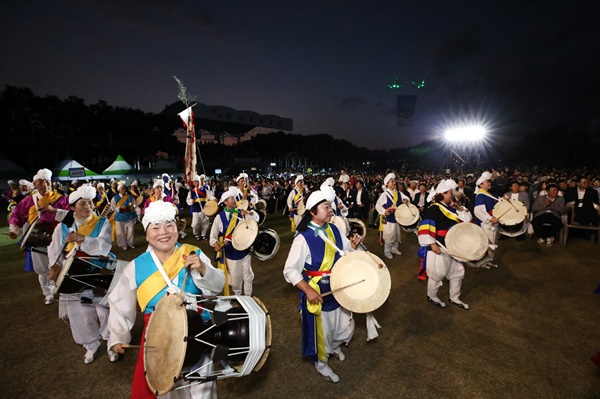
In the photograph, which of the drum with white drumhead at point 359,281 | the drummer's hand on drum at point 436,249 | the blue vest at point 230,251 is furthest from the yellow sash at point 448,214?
the blue vest at point 230,251

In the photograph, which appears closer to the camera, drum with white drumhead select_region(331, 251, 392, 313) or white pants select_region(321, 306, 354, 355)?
drum with white drumhead select_region(331, 251, 392, 313)

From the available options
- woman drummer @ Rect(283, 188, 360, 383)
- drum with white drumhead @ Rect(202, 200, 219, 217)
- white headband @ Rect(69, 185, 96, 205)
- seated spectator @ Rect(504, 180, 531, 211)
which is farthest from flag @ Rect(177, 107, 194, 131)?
seated spectator @ Rect(504, 180, 531, 211)

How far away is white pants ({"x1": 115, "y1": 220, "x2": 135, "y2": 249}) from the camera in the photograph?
9635 mm

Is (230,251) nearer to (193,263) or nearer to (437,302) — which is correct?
(193,263)

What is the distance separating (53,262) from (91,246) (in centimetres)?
67

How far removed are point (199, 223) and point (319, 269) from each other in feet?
28.8

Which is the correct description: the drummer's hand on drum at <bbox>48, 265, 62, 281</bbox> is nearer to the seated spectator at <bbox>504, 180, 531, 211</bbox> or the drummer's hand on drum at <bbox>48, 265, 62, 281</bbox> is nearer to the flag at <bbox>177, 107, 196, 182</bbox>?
the flag at <bbox>177, 107, 196, 182</bbox>

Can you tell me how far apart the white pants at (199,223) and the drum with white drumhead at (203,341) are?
29.7ft

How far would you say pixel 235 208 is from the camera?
5566mm

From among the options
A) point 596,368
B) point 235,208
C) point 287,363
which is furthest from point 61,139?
point 596,368

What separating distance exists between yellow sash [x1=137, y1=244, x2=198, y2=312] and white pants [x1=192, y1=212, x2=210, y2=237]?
8.91m

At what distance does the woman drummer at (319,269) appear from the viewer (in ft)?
10.6

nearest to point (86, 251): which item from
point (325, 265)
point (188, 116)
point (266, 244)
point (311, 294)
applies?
point (311, 294)

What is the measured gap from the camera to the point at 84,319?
3.92 m
